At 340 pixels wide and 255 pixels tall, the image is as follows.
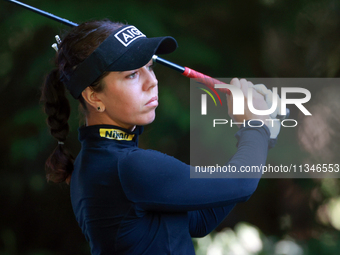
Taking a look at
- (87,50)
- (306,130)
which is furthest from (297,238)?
(87,50)

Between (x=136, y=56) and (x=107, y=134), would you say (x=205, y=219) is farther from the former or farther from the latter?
(x=136, y=56)

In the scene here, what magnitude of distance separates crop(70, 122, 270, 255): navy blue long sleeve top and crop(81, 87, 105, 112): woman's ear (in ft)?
0.16

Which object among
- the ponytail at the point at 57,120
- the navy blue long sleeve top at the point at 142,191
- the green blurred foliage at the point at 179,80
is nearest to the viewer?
the navy blue long sleeve top at the point at 142,191

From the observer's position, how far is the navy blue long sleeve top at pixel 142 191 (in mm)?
851

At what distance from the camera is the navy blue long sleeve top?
85cm

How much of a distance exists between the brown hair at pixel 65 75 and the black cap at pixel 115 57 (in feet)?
0.08

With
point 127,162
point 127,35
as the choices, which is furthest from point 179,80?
point 127,162

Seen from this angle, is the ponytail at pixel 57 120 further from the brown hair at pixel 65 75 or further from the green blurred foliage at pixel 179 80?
the green blurred foliage at pixel 179 80

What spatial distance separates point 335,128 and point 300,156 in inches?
10.1

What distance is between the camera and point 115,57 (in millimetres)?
904

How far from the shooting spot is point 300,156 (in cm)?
198

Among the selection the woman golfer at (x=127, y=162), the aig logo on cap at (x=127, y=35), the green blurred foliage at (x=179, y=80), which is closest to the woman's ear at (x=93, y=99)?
the woman golfer at (x=127, y=162)

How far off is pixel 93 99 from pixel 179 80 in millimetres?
962

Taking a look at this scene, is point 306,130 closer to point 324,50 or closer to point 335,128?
point 335,128
